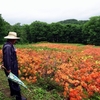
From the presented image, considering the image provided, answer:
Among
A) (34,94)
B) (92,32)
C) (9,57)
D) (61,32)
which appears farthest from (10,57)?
(61,32)

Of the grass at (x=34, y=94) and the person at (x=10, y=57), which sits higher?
the person at (x=10, y=57)

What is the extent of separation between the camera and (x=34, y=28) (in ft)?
233

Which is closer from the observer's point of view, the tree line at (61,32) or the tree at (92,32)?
the tree at (92,32)

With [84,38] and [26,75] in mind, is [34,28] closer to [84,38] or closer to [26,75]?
[84,38]

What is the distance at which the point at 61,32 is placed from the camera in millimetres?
67938

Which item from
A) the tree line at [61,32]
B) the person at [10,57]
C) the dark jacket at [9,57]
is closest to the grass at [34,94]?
the person at [10,57]

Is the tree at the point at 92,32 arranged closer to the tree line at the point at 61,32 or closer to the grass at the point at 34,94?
the tree line at the point at 61,32

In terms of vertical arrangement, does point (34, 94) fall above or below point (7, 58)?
below

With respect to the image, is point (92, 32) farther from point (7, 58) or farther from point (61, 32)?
point (7, 58)

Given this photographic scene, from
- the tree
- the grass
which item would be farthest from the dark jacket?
the tree

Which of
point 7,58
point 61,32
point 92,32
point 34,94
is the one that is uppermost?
point 7,58

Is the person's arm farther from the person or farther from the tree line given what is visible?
the tree line

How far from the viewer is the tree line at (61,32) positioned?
60612mm

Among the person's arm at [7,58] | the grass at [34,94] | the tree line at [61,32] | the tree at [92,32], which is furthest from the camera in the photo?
the tree line at [61,32]
